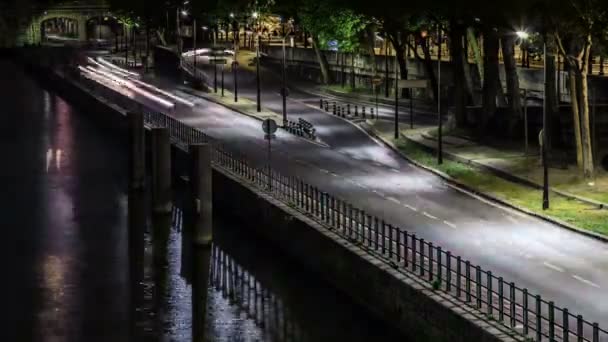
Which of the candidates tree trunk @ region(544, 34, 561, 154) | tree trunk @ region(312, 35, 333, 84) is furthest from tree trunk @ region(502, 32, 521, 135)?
tree trunk @ region(312, 35, 333, 84)

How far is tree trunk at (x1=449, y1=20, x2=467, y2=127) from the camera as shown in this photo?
8719 cm

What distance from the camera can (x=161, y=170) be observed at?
6831 centimetres

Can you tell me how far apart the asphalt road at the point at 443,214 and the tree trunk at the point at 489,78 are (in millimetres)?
7080

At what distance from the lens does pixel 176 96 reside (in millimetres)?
125438

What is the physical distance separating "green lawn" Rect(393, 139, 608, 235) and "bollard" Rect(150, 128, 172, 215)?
15.1 m

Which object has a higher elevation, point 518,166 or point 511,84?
point 511,84

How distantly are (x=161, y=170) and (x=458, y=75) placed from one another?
27233mm

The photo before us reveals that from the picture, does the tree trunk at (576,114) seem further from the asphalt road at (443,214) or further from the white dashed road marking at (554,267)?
the white dashed road marking at (554,267)

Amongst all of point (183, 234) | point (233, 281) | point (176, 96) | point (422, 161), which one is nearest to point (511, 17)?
point (422, 161)

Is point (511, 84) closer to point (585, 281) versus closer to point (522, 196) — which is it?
point (522, 196)

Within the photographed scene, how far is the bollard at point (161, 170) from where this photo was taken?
6819cm

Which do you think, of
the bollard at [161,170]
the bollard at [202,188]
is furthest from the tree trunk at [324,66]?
the bollard at [202,188]

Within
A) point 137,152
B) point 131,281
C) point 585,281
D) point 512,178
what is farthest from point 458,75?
point 585,281

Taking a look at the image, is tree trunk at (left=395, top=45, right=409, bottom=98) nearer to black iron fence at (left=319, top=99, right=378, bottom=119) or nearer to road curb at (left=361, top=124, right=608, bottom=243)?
black iron fence at (left=319, top=99, right=378, bottom=119)
